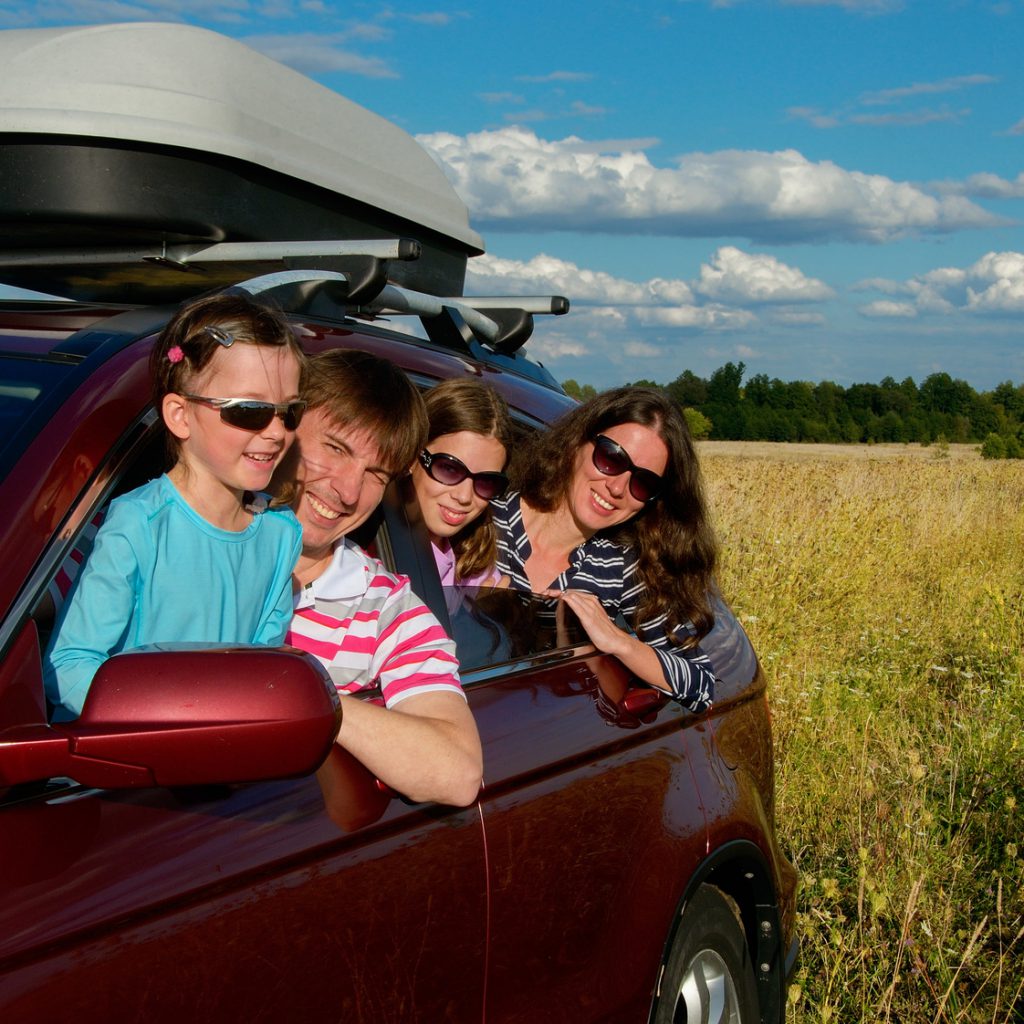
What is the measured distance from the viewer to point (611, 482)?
3.26m

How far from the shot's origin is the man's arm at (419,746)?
1894 mm

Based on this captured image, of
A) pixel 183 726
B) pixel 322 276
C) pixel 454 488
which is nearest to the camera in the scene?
pixel 183 726

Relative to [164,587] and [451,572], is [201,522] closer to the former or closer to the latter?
[164,587]

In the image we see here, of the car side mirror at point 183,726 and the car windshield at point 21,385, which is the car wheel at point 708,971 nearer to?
the car side mirror at point 183,726

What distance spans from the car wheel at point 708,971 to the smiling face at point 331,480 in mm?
1121

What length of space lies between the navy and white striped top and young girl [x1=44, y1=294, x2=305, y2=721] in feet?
3.46

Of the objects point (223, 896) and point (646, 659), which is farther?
point (646, 659)

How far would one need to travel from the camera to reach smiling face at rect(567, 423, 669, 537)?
3.22m

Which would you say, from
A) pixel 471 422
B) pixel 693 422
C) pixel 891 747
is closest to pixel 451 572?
pixel 471 422

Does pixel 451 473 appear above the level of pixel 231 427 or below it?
below

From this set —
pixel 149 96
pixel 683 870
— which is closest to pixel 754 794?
pixel 683 870

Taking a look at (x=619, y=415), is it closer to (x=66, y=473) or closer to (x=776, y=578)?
(x=66, y=473)

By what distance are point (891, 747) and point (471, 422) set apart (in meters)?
2.82

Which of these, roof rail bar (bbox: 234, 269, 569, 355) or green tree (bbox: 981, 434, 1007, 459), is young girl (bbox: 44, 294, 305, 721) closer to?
roof rail bar (bbox: 234, 269, 569, 355)
